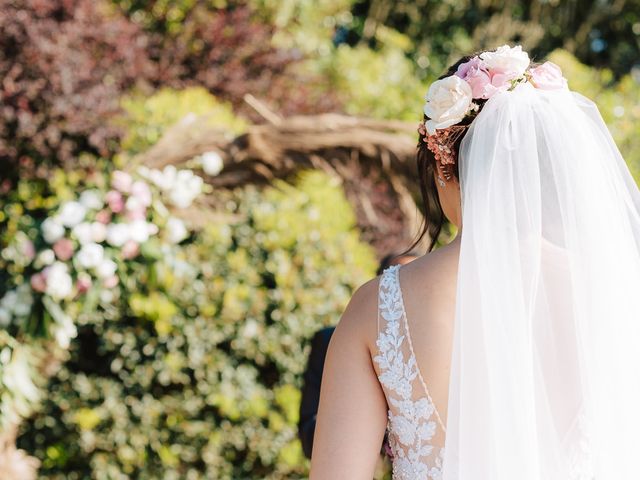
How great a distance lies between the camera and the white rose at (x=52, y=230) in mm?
3594

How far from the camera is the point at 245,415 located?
4289 millimetres

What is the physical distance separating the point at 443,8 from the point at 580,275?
10.4m

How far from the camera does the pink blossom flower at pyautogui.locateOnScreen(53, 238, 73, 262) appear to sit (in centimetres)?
358

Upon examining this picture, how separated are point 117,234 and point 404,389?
2225mm

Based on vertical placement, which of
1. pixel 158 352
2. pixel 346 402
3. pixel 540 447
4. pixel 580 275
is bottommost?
pixel 158 352

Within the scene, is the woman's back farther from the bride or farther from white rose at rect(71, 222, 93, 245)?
white rose at rect(71, 222, 93, 245)

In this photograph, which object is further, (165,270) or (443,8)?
(443,8)

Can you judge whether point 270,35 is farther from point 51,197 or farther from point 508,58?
point 508,58

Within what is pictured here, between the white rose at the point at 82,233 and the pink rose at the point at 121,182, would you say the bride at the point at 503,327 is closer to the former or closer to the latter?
the white rose at the point at 82,233

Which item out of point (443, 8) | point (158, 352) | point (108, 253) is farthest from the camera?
point (443, 8)

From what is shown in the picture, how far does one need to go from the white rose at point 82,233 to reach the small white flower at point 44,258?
0.14 m

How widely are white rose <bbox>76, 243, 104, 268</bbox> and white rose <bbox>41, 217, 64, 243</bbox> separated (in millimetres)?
124

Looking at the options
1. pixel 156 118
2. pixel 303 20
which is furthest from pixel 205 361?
pixel 303 20

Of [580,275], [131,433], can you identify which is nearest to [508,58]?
[580,275]
